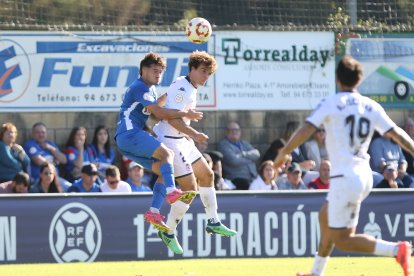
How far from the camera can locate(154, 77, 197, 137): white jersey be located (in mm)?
11922

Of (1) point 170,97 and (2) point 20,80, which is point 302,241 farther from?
(2) point 20,80

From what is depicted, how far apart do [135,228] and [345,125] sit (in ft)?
21.6

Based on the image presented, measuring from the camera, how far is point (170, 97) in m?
11.9

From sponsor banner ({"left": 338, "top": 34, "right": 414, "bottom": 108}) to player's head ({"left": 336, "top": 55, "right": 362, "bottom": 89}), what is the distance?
11044mm

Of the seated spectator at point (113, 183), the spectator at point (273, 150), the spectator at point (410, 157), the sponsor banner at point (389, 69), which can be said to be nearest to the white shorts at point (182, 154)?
the seated spectator at point (113, 183)

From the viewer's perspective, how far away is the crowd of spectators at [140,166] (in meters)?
16.8

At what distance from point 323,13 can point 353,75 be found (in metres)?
11.7

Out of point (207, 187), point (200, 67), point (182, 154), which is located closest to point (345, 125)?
point (200, 67)

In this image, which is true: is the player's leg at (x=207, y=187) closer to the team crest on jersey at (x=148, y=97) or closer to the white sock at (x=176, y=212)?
the white sock at (x=176, y=212)

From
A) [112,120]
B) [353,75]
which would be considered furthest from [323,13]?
[353,75]

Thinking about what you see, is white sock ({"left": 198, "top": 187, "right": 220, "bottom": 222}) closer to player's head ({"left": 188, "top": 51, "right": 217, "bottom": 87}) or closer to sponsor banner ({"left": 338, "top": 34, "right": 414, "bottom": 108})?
player's head ({"left": 188, "top": 51, "right": 217, "bottom": 87})

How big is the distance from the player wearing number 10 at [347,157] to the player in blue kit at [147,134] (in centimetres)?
243

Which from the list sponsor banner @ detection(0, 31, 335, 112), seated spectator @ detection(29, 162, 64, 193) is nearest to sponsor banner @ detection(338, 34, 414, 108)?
sponsor banner @ detection(0, 31, 335, 112)

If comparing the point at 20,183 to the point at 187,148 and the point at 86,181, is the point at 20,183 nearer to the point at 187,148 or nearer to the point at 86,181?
the point at 86,181
